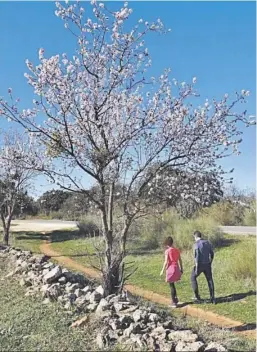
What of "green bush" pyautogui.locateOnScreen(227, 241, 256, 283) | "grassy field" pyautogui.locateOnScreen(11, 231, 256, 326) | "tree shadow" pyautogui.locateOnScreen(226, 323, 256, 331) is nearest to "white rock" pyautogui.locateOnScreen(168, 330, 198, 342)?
"tree shadow" pyautogui.locateOnScreen(226, 323, 256, 331)

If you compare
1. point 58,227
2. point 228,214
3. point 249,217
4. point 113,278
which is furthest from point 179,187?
point 58,227

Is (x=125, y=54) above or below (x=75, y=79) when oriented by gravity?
above

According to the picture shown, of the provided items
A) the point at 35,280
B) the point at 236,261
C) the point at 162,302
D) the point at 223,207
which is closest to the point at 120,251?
the point at 35,280

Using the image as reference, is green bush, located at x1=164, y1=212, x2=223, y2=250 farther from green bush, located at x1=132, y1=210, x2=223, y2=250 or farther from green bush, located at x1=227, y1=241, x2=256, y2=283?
green bush, located at x1=227, y1=241, x2=256, y2=283

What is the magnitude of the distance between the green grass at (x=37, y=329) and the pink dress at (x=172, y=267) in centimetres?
386

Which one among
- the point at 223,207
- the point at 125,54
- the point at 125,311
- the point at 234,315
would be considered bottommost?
the point at 234,315

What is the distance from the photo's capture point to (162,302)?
10.6 meters

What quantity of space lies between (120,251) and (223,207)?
19.8m

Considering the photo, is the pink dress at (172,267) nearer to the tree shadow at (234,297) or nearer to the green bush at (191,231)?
the tree shadow at (234,297)

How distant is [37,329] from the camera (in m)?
5.88

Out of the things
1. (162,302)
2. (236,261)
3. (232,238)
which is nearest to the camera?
(162,302)

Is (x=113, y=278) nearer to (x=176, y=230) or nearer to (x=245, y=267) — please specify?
(x=245, y=267)

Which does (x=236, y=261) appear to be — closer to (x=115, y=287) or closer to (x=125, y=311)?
(x=115, y=287)

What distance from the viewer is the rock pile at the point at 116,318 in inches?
195
